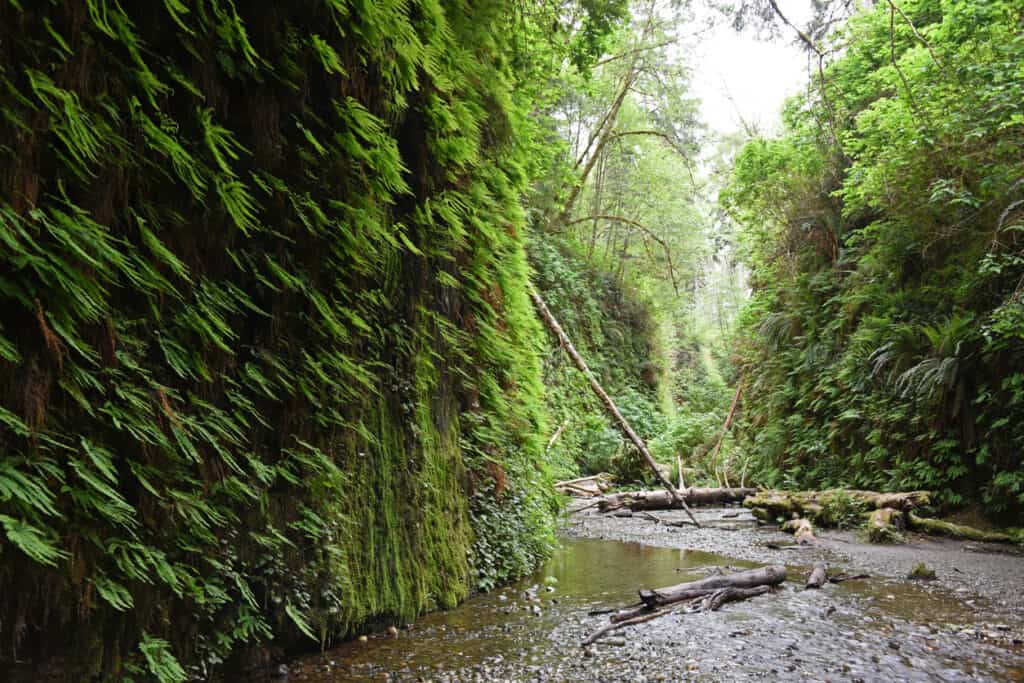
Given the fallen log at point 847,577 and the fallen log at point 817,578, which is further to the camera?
Result: the fallen log at point 847,577

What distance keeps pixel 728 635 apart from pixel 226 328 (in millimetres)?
3534

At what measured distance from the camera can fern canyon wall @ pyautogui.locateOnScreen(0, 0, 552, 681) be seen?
2299 mm

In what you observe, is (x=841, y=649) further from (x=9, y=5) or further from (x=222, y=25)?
(x=9, y=5)

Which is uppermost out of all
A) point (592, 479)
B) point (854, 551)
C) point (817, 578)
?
point (592, 479)

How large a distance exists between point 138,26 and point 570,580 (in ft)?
17.6

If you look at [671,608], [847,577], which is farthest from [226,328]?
[847,577]

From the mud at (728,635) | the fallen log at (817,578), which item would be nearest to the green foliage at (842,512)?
the mud at (728,635)

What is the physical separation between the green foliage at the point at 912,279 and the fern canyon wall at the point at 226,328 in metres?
4.43

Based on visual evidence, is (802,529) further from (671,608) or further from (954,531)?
(671,608)

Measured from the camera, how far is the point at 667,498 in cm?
1208

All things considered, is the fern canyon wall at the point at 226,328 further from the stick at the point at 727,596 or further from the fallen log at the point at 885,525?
the fallen log at the point at 885,525

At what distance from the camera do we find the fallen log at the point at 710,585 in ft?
15.3

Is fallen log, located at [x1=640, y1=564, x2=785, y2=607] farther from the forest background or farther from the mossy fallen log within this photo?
the mossy fallen log

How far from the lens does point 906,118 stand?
9.93 metres
